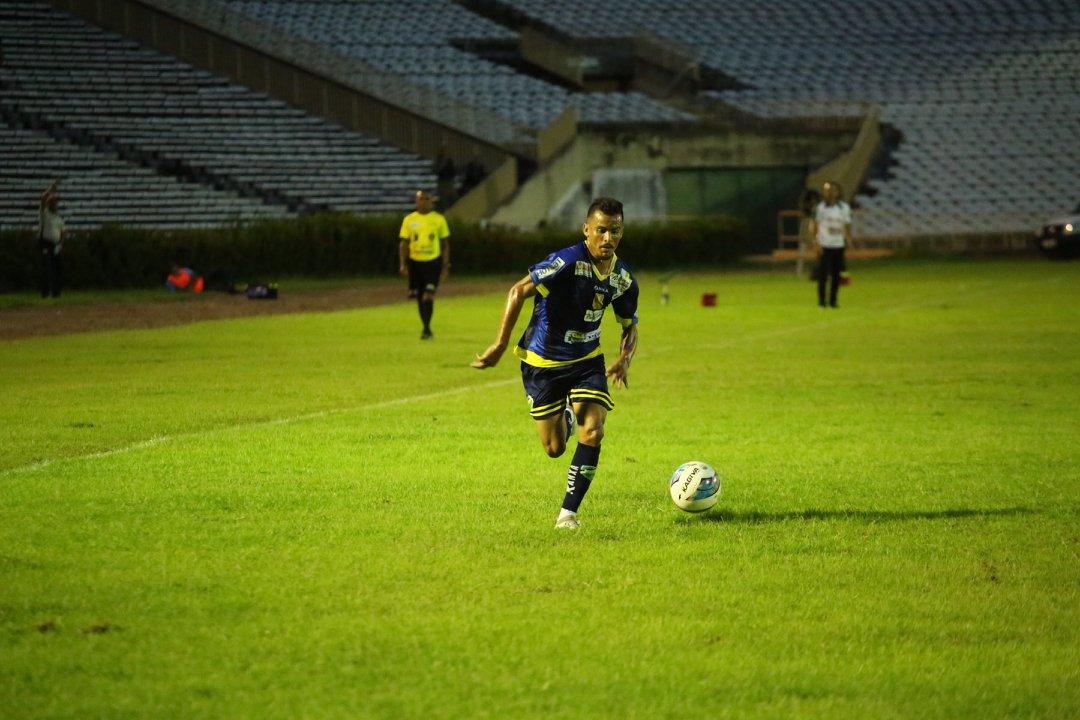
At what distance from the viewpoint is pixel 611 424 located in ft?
44.0

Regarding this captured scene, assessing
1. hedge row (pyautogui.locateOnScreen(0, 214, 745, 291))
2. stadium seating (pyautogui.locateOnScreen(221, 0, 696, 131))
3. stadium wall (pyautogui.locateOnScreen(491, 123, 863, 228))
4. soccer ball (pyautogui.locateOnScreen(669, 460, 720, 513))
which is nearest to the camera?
soccer ball (pyautogui.locateOnScreen(669, 460, 720, 513))

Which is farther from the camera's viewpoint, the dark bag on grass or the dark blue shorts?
the dark bag on grass

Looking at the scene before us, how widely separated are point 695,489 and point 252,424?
214 inches

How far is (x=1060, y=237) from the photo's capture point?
4684 cm

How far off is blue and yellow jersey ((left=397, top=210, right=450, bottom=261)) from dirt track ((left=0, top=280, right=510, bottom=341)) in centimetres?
526

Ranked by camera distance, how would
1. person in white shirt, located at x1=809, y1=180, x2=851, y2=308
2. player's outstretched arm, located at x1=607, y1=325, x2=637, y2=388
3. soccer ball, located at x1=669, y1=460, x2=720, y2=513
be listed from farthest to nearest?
person in white shirt, located at x1=809, y1=180, x2=851, y2=308, player's outstretched arm, located at x1=607, y1=325, x2=637, y2=388, soccer ball, located at x1=669, y1=460, x2=720, y2=513

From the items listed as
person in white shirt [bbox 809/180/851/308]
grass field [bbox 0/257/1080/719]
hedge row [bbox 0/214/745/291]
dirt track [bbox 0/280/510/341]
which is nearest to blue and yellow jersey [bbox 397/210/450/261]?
dirt track [bbox 0/280/510/341]

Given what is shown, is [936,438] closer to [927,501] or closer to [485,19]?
[927,501]

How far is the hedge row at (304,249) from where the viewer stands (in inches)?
1378

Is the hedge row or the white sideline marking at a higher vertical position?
the white sideline marking

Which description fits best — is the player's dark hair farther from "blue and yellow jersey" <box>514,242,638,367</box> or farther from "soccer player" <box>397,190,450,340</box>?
"soccer player" <box>397,190,450,340</box>

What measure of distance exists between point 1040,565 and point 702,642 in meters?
2.30

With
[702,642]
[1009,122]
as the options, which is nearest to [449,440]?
[702,642]

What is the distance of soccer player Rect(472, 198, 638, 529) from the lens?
8.70 meters
